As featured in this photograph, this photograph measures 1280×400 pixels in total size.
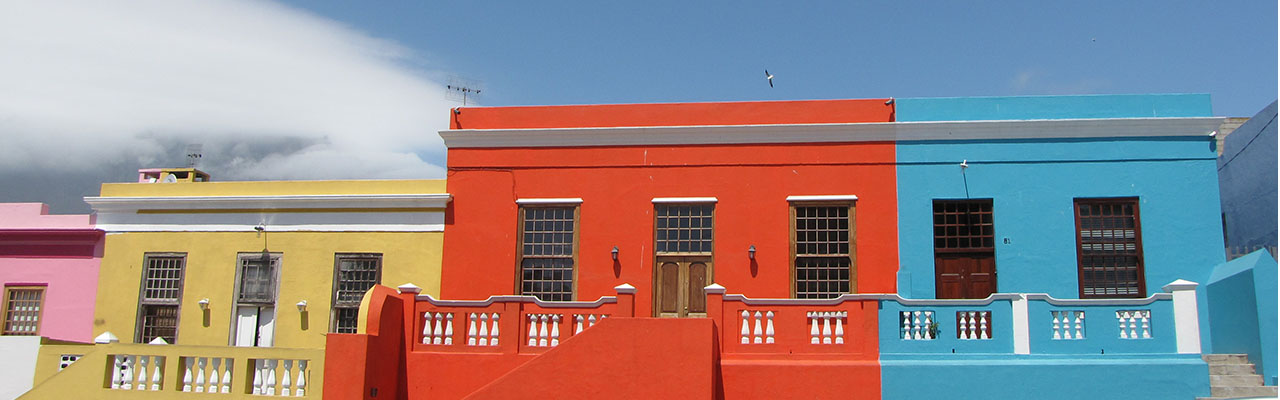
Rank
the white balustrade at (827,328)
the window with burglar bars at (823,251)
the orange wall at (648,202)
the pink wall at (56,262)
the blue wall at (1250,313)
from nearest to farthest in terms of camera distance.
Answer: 1. the blue wall at (1250,313)
2. the white balustrade at (827,328)
3. the window with burglar bars at (823,251)
4. the orange wall at (648,202)
5. the pink wall at (56,262)

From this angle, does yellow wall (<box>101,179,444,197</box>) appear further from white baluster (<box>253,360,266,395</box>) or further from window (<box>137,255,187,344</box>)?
white baluster (<box>253,360,266,395</box>)

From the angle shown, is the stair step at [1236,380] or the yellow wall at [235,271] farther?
the yellow wall at [235,271]

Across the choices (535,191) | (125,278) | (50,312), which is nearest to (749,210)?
(535,191)

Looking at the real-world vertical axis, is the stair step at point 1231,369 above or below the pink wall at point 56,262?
below

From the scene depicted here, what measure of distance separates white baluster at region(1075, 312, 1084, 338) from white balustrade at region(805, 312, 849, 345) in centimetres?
263

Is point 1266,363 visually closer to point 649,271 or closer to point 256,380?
point 649,271

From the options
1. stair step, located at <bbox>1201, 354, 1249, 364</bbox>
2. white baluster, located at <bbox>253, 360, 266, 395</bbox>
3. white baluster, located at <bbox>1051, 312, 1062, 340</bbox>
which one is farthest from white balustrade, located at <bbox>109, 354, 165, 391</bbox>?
stair step, located at <bbox>1201, 354, 1249, 364</bbox>

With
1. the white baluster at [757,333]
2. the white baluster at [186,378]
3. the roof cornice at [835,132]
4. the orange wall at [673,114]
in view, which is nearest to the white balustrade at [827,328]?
the white baluster at [757,333]

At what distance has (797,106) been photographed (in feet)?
52.5

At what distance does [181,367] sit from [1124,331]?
36.8 ft

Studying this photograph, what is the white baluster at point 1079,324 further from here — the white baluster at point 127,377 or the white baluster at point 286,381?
the white baluster at point 127,377

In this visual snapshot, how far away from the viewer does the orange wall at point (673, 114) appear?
15938mm

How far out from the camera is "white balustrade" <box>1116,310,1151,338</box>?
12227mm

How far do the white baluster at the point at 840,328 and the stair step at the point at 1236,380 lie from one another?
4.15 m
